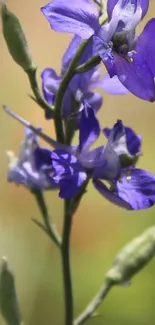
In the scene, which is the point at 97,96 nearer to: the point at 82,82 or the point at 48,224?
the point at 82,82

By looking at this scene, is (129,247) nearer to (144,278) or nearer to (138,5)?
(138,5)

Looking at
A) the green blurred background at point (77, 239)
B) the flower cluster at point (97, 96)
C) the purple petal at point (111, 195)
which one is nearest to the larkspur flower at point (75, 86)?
the flower cluster at point (97, 96)

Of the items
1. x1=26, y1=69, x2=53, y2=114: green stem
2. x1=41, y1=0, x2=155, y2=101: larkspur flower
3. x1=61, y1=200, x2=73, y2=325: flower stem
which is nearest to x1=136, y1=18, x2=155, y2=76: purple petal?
x1=41, y1=0, x2=155, y2=101: larkspur flower

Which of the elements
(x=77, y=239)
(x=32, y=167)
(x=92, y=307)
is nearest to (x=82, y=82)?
(x=32, y=167)

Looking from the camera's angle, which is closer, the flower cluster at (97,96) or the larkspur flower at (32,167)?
the flower cluster at (97,96)

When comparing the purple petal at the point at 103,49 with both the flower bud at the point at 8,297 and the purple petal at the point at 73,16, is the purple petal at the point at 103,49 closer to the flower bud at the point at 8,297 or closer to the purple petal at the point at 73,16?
the purple petal at the point at 73,16

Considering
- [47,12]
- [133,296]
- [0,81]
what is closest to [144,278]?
[133,296]

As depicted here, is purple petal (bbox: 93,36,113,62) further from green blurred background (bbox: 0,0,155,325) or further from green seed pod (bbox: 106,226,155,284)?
green blurred background (bbox: 0,0,155,325)
